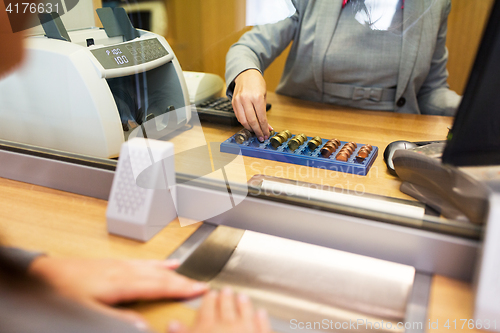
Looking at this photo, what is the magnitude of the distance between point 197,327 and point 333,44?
36.7 inches

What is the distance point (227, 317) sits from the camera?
1.35ft

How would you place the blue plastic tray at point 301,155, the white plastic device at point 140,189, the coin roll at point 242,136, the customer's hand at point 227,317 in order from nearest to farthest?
the customer's hand at point 227,317, the white plastic device at point 140,189, the blue plastic tray at point 301,155, the coin roll at point 242,136

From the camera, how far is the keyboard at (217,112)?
2.95ft

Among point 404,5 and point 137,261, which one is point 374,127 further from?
point 137,261

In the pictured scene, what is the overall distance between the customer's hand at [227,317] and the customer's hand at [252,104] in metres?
0.41

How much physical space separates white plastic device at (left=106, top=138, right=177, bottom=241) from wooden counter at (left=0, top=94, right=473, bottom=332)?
0.07ft

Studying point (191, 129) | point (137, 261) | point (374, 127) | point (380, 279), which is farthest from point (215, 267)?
point (374, 127)

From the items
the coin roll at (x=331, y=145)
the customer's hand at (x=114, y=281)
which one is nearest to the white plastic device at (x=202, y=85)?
the coin roll at (x=331, y=145)

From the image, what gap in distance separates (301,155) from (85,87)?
0.43 metres

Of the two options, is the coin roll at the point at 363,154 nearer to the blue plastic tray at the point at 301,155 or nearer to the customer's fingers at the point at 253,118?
the blue plastic tray at the point at 301,155

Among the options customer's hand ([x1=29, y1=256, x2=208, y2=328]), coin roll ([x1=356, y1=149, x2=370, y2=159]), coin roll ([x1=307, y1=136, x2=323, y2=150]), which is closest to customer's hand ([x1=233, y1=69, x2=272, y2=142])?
coin roll ([x1=307, y1=136, x2=323, y2=150])

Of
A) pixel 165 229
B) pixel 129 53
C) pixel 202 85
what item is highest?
pixel 129 53

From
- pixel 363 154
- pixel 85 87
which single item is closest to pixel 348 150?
pixel 363 154

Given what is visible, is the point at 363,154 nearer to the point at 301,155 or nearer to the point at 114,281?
the point at 301,155
